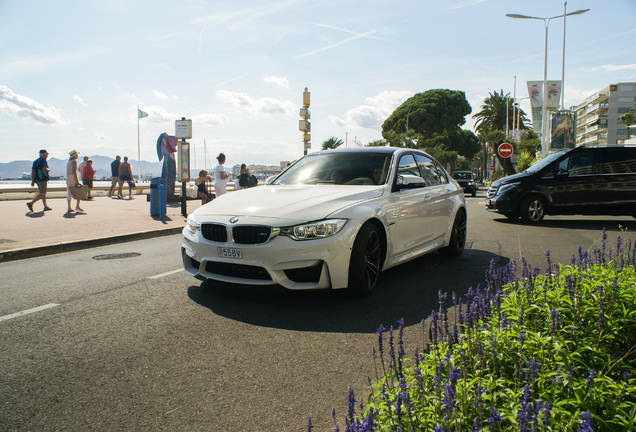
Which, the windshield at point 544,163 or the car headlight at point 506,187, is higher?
the windshield at point 544,163

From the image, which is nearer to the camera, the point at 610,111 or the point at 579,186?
the point at 579,186

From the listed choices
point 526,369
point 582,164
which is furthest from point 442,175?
point 582,164

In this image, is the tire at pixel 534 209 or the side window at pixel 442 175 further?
the tire at pixel 534 209

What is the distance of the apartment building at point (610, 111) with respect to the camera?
11656 cm

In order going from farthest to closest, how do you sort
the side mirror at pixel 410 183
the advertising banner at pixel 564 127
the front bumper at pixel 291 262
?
the advertising banner at pixel 564 127
the side mirror at pixel 410 183
the front bumper at pixel 291 262

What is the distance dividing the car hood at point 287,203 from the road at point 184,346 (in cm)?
83

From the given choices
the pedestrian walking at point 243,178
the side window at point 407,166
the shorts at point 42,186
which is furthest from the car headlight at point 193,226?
the shorts at point 42,186

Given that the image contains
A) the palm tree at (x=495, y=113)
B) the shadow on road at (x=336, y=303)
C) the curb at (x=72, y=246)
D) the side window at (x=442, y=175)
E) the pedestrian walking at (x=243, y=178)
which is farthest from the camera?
the palm tree at (x=495, y=113)

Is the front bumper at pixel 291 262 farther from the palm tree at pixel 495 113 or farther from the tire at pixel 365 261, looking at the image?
the palm tree at pixel 495 113

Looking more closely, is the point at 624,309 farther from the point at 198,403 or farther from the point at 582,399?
the point at 198,403

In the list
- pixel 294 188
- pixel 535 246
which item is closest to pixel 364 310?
pixel 294 188

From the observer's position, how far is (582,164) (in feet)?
41.6

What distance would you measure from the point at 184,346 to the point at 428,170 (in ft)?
15.1

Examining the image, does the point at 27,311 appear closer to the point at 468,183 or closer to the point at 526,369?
the point at 526,369
